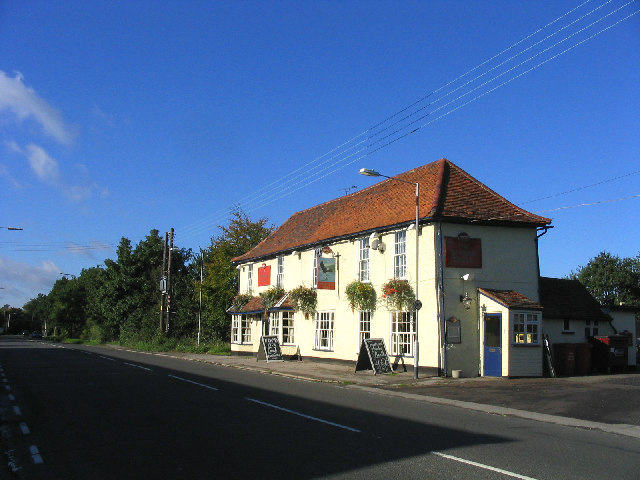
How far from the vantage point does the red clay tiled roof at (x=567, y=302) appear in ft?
76.0

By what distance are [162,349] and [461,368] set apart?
87.5 ft

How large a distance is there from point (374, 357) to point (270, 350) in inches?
338

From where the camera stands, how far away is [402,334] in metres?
22.5

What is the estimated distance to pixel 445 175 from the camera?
2417 cm

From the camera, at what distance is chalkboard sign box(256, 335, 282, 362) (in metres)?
28.6

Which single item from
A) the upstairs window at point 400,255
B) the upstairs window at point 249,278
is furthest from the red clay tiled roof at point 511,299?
the upstairs window at point 249,278

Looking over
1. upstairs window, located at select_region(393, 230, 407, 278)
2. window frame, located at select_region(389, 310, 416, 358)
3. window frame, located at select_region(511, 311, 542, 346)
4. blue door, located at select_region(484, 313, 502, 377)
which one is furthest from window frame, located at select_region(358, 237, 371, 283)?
window frame, located at select_region(511, 311, 542, 346)

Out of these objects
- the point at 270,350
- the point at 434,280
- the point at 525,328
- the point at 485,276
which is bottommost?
the point at 270,350

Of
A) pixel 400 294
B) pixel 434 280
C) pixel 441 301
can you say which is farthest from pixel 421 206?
pixel 441 301

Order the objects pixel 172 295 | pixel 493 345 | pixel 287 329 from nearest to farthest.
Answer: pixel 493 345, pixel 287 329, pixel 172 295

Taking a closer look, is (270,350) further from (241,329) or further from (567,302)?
(567,302)

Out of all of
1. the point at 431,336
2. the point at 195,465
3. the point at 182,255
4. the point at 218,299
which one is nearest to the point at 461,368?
the point at 431,336

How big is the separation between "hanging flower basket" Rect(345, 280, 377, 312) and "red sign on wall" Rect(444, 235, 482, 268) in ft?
13.1

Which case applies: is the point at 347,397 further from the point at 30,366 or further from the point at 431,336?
the point at 30,366
